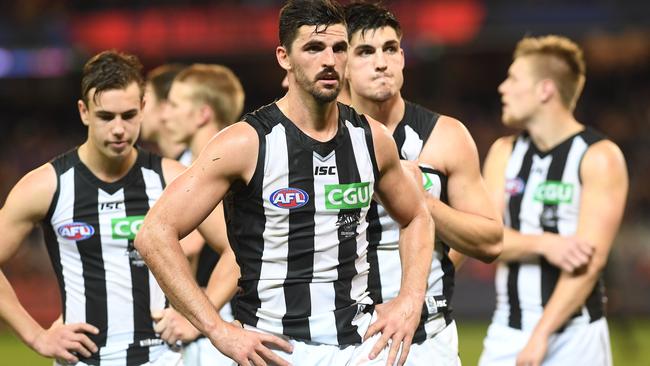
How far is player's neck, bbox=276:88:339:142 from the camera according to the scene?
3.51 meters

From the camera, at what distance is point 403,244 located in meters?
3.77

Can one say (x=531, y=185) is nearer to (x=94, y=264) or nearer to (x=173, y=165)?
(x=173, y=165)

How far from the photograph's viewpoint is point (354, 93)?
4.36 meters

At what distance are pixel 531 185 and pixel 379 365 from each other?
2226mm

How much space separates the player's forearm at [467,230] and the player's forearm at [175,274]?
116 cm

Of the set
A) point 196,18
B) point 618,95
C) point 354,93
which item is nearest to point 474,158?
point 354,93

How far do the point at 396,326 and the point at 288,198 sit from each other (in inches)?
24.2

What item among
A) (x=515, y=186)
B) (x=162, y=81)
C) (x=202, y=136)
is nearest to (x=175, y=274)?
(x=202, y=136)

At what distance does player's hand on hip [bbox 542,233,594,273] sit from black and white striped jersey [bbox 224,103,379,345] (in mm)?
1873

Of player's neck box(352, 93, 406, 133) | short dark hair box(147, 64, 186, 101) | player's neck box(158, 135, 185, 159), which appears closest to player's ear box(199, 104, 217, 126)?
player's neck box(158, 135, 185, 159)

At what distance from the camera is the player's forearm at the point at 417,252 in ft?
12.0

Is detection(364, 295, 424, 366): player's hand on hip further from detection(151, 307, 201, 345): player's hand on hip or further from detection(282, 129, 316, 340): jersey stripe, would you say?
detection(151, 307, 201, 345): player's hand on hip

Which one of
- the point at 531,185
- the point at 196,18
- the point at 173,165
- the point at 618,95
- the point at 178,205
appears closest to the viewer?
the point at 178,205

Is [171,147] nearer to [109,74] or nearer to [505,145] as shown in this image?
[109,74]
